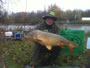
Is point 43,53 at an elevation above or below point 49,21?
below

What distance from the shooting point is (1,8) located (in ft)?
32.8

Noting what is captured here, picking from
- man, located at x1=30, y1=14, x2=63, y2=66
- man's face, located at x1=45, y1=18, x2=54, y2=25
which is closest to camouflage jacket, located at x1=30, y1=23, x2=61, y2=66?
man, located at x1=30, y1=14, x2=63, y2=66

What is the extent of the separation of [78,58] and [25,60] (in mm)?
1719

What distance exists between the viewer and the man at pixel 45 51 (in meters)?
Result: 3.60

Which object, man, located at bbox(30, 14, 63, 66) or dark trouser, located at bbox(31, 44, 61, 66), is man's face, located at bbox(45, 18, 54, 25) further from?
dark trouser, located at bbox(31, 44, 61, 66)

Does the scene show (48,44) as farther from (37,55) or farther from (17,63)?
(17,63)

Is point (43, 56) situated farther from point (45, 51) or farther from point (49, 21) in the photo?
point (49, 21)

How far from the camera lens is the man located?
360cm

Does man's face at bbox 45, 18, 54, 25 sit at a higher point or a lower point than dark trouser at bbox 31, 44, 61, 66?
higher

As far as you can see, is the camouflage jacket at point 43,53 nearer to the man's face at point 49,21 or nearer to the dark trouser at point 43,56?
the dark trouser at point 43,56

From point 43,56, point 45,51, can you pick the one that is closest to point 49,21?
point 45,51

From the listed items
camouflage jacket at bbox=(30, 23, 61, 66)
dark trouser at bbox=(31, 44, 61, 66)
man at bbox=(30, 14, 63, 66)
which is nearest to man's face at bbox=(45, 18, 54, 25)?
man at bbox=(30, 14, 63, 66)

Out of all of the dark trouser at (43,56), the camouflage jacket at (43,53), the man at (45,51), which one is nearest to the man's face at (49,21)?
the man at (45,51)

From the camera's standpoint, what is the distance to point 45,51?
3686mm
